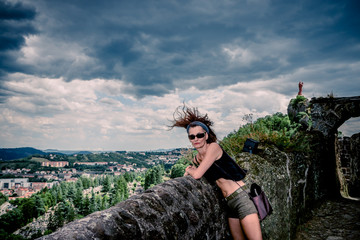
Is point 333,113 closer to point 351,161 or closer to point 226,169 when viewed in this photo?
point 351,161

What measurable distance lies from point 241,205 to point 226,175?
44 centimetres

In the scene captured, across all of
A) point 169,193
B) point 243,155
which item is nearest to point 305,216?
point 243,155

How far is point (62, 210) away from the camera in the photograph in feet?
330

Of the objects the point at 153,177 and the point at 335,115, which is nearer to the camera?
the point at 335,115

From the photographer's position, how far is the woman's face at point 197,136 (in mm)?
3127

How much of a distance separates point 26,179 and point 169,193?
24699 centimetres

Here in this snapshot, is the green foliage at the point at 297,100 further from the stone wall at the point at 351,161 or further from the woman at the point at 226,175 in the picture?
the woman at the point at 226,175

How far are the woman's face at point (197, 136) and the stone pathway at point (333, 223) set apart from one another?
4.50 m

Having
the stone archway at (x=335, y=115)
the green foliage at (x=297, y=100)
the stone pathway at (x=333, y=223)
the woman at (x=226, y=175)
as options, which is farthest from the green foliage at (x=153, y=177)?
the woman at (x=226, y=175)

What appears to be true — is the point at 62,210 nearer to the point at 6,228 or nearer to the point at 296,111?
the point at 6,228

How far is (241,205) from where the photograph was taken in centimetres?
291

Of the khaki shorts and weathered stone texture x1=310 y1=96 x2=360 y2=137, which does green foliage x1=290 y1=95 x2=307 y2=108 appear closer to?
weathered stone texture x1=310 y1=96 x2=360 y2=137

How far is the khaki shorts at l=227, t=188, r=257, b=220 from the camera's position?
113 inches

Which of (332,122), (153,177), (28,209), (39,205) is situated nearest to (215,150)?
(332,122)
